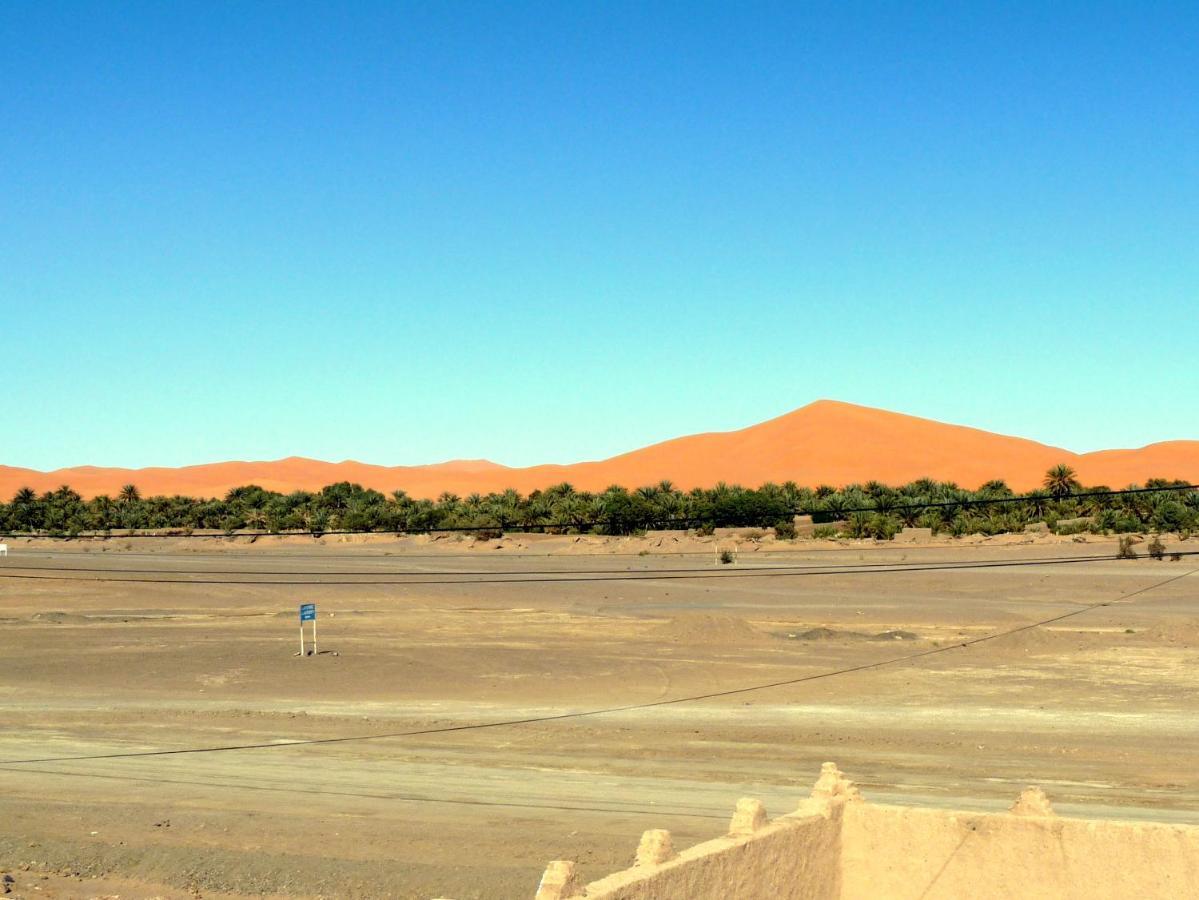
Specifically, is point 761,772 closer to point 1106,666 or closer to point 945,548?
point 1106,666

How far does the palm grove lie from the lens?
68.8 m

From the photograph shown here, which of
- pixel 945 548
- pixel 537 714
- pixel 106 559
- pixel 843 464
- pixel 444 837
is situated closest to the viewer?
pixel 444 837

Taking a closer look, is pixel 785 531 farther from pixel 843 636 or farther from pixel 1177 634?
pixel 1177 634

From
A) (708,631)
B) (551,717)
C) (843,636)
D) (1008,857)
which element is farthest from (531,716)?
(1008,857)

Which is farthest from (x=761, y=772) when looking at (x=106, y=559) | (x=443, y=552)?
(x=106, y=559)

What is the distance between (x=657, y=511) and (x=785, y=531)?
31.5 feet

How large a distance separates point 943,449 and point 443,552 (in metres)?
92.8

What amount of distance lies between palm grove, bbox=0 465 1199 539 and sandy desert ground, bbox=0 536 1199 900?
8200mm

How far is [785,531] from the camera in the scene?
239 feet

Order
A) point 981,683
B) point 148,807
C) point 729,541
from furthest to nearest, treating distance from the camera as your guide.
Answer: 1. point 729,541
2. point 981,683
3. point 148,807

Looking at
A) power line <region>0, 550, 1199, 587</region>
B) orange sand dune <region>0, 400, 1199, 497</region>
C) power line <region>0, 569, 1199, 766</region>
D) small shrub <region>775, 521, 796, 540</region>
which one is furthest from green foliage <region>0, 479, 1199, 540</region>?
orange sand dune <region>0, 400, 1199, 497</region>

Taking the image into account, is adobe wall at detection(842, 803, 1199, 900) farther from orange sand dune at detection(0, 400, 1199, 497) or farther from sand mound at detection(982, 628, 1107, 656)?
orange sand dune at detection(0, 400, 1199, 497)

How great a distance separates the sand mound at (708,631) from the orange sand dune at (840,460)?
291 ft

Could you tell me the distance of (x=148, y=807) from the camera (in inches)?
673
